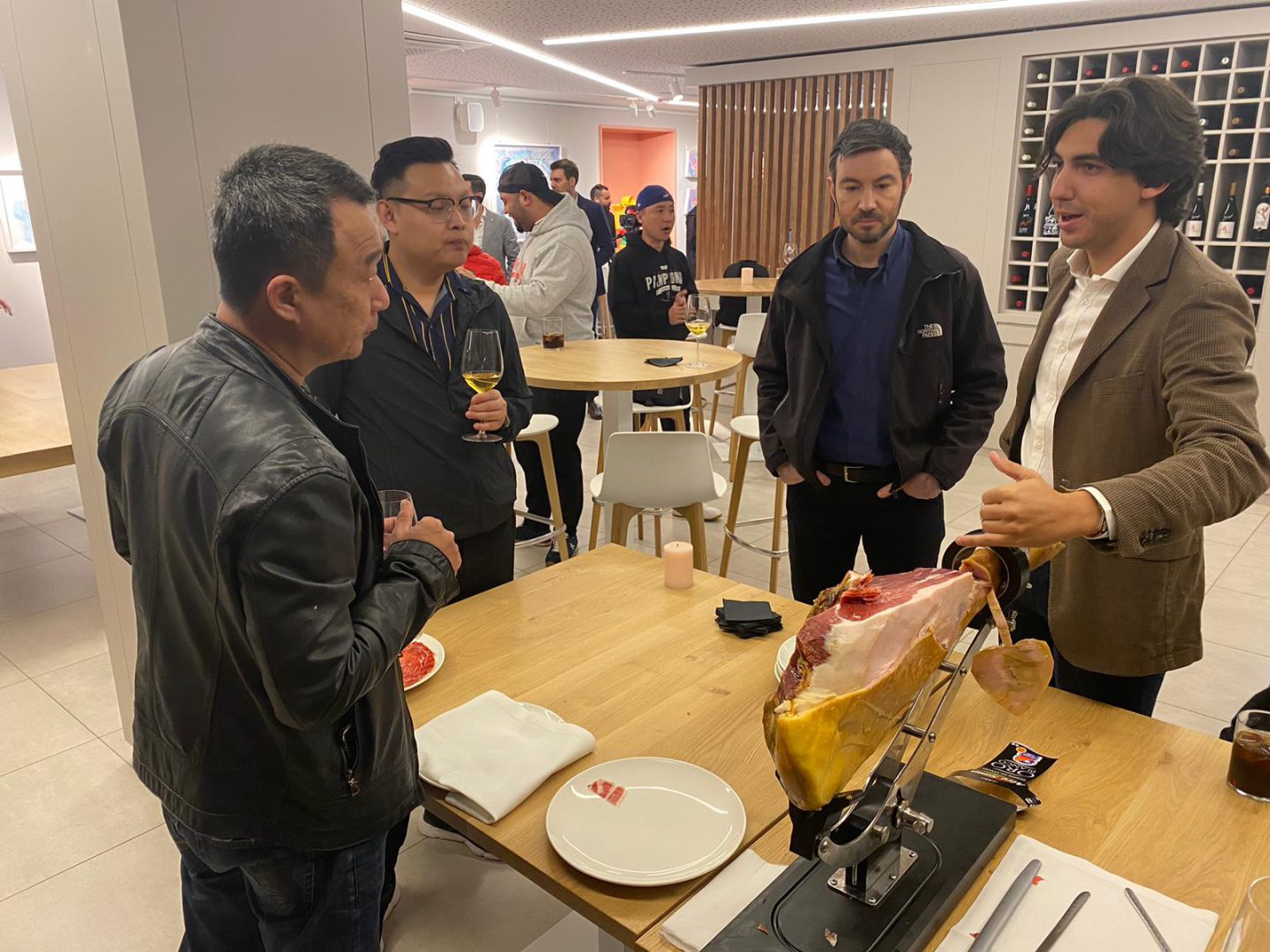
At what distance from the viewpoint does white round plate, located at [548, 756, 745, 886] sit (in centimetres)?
116

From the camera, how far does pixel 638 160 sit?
1598cm

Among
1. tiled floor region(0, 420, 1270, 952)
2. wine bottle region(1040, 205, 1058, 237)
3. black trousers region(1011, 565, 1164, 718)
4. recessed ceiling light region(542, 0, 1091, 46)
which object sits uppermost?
recessed ceiling light region(542, 0, 1091, 46)

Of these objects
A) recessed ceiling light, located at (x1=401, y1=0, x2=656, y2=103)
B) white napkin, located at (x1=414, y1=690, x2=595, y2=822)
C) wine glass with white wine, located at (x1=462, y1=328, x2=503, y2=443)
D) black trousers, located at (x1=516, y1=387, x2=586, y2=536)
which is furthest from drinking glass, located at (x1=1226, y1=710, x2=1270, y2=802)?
recessed ceiling light, located at (x1=401, y1=0, x2=656, y2=103)

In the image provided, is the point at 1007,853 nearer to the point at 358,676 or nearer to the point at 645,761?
the point at 645,761

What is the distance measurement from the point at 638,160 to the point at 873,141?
14.5 m

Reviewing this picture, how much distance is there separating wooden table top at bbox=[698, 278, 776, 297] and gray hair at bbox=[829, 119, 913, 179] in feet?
13.6

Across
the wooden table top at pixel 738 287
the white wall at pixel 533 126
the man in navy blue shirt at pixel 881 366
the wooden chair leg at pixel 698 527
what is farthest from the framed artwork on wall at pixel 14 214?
the man in navy blue shirt at pixel 881 366

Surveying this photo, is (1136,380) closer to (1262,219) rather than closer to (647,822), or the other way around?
(647,822)

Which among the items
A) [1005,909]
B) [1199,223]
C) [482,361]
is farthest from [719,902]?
[1199,223]

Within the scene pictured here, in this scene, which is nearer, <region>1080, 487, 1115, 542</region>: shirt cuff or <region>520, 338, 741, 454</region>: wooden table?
<region>1080, 487, 1115, 542</region>: shirt cuff

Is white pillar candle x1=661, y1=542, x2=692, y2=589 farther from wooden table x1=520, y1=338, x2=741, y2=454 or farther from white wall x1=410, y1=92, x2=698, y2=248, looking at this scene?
white wall x1=410, y1=92, x2=698, y2=248

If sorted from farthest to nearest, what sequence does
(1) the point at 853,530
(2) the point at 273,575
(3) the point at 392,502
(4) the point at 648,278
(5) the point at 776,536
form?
(4) the point at 648,278 < (5) the point at 776,536 < (1) the point at 853,530 < (3) the point at 392,502 < (2) the point at 273,575

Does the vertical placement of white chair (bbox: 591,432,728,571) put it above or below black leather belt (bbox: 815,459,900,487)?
below

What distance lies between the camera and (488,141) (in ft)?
42.2
